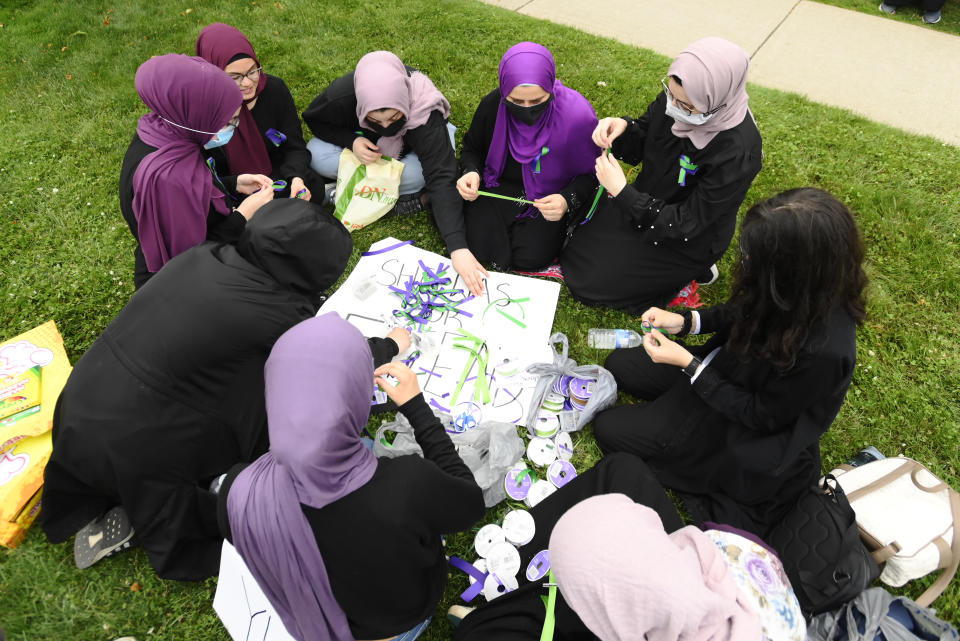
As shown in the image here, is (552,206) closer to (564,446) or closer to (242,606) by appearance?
(564,446)

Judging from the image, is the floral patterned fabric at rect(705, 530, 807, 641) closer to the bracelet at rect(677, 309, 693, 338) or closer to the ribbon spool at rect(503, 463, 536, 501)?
the ribbon spool at rect(503, 463, 536, 501)

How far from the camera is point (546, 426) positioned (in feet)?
8.46

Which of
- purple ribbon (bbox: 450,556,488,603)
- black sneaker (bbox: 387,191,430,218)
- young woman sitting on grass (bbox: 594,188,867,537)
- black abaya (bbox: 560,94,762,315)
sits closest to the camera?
young woman sitting on grass (bbox: 594,188,867,537)

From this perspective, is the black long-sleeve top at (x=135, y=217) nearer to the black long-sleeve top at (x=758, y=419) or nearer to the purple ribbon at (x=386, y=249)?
the purple ribbon at (x=386, y=249)

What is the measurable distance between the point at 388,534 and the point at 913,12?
310 inches

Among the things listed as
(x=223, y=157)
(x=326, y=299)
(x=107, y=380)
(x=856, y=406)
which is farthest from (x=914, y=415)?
(x=223, y=157)

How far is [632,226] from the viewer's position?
10.1ft

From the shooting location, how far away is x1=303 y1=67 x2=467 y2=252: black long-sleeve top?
3.23 meters

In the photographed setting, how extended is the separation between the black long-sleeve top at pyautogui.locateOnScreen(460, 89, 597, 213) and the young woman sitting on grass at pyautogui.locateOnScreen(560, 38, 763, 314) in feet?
0.54

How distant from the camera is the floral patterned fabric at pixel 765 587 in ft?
4.92

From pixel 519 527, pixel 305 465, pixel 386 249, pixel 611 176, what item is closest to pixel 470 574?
pixel 519 527

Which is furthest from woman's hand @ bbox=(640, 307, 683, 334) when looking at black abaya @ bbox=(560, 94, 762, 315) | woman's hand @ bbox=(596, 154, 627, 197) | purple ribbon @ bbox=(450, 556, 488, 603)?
purple ribbon @ bbox=(450, 556, 488, 603)

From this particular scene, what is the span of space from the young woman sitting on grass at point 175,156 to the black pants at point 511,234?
1435 mm

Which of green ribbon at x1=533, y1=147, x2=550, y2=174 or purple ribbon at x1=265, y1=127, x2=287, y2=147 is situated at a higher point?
green ribbon at x1=533, y1=147, x2=550, y2=174
